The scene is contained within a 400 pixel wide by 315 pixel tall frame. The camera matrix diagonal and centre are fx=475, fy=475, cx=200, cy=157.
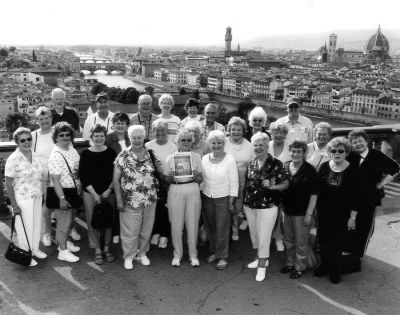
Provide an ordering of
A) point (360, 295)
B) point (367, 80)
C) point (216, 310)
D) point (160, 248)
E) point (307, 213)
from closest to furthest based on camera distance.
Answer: point (216, 310)
point (360, 295)
point (307, 213)
point (160, 248)
point (367, 80)

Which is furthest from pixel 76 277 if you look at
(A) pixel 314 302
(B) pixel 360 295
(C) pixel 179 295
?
(B) pixel 360 295

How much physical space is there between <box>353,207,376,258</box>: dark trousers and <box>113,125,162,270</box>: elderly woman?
1.05m

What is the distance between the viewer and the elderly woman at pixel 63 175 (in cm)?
240

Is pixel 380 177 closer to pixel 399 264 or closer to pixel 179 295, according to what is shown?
pixel 399 264

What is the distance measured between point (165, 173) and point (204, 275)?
54 cm

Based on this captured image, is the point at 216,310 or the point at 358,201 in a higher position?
the point at 358,201

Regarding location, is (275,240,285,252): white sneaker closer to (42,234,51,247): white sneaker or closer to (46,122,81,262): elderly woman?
(46,122,81,262): elderly woman

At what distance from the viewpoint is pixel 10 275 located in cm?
227

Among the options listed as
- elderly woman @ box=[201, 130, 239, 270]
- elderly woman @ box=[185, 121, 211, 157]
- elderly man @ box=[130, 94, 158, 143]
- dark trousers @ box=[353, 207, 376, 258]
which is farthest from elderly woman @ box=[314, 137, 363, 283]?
elderly man @ box=[130, 94, 158, 143]

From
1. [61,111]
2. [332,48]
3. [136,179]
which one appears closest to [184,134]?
[136,179]

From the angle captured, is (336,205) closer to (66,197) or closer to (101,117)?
(66,197)

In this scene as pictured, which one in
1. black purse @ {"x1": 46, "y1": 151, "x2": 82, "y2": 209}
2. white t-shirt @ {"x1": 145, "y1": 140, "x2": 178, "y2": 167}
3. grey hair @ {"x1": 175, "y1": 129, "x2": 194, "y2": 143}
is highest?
grey hair @ {"x1": 175, "y1": 129, "x2": 194, "y2": 143}

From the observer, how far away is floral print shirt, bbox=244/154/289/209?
2.30 meters

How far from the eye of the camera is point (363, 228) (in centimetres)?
243
